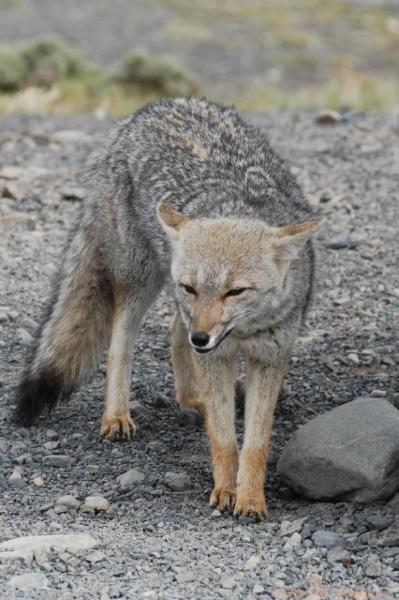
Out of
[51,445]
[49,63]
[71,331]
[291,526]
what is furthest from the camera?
[49,63]

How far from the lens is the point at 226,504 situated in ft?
→ 17.8

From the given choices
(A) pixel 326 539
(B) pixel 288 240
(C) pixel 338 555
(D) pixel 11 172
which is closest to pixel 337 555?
(C) pixel 338 555

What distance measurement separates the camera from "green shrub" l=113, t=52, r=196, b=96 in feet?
61.8

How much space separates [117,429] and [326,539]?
1.91 meters

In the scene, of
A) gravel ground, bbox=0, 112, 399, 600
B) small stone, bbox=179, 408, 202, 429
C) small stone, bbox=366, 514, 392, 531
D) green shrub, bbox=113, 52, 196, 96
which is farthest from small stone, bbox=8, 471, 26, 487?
green shrub, bbox=113, 52, 196, 96

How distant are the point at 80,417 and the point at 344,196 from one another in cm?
457

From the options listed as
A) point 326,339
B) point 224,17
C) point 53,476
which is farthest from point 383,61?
point 53,476

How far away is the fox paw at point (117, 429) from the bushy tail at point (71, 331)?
0.32m

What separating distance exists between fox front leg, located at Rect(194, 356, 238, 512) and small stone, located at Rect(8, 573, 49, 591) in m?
1.37

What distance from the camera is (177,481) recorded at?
5684 mm

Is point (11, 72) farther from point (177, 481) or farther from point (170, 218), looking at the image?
point (177, 481)

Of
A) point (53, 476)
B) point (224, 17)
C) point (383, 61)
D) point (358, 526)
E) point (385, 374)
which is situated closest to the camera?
point (358, 526)

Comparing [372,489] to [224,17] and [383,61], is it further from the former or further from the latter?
[224,17]

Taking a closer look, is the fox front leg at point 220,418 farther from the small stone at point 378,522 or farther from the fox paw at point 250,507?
the small stone at point 378,522
